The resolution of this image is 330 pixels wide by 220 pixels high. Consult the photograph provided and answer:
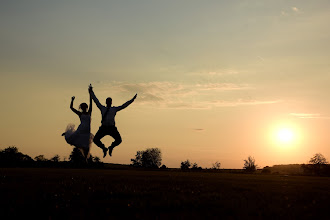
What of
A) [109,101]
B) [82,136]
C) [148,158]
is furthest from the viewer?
[148,158]

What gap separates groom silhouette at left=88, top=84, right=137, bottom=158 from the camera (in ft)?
51.6

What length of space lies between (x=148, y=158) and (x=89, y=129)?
16029 cm

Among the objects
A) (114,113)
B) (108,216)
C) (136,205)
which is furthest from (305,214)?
(114,113)

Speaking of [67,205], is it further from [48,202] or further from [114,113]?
[114,113]

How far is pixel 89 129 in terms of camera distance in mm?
16906

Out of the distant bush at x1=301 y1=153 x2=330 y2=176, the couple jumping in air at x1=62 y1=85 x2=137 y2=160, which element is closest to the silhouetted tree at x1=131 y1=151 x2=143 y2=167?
the distant bush at x1=301 y1=153 x2=330 y2=176

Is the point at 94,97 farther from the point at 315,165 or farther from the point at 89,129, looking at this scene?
the point at 315,165

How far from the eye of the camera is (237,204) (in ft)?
32.4

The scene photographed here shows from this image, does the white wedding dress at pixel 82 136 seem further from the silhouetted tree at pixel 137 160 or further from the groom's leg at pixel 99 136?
the silhouetted tree at pixel 137 160

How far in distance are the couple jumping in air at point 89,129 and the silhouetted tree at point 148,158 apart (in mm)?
156865

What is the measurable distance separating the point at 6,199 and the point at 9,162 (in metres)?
71.2

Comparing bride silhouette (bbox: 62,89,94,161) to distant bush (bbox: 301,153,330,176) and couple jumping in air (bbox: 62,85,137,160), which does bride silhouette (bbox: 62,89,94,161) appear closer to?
couple jumping in air (bbox: 62,85,137,160)

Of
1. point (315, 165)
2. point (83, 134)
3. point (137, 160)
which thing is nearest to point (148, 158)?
point (137, 160)

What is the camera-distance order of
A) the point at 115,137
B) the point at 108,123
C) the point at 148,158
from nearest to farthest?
the point at 108,123 < the point at 115,137 < the point at 148,158
